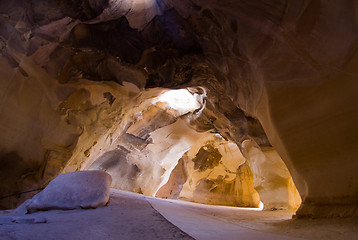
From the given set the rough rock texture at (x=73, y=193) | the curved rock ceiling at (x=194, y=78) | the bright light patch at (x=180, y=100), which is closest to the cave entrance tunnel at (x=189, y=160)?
the bright light patch at (x=180, y=100)

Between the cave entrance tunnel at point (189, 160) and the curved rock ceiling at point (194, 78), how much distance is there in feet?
0.77

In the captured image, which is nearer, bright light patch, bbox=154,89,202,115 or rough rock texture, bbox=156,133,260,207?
bright light patch, bbox=154,89,202,115

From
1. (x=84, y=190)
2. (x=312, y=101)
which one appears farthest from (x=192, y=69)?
(x=84, y=190)

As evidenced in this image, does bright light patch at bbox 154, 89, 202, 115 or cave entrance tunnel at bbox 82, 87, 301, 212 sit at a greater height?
bright light patch at bbox 154, 89, 202, 115

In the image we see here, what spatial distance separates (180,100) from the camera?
10.3m

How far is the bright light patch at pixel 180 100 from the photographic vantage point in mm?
10008

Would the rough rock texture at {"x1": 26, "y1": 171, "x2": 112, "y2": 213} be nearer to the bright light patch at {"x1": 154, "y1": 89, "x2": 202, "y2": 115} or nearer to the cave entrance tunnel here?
the cave entrance tunnel

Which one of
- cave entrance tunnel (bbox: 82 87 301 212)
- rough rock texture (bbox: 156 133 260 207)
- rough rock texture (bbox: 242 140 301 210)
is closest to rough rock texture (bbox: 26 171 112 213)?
cave entrance tunnel (bbox: 82 87 301 212)

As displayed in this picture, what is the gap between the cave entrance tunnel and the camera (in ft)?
24.5

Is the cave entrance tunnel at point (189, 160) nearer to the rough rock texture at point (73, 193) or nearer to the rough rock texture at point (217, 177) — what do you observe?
the rough rock texture at point (217, 177)

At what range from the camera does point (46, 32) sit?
16.8 ft

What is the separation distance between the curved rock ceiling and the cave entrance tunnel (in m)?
0.24

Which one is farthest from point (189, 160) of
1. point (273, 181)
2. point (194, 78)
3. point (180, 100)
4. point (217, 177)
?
point (194, 78)

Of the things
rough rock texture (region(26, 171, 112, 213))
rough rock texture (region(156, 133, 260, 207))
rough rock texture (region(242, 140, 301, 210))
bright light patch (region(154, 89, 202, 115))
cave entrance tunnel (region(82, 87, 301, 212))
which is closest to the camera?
rough rock texture (region(26, 171, 112, 213))
